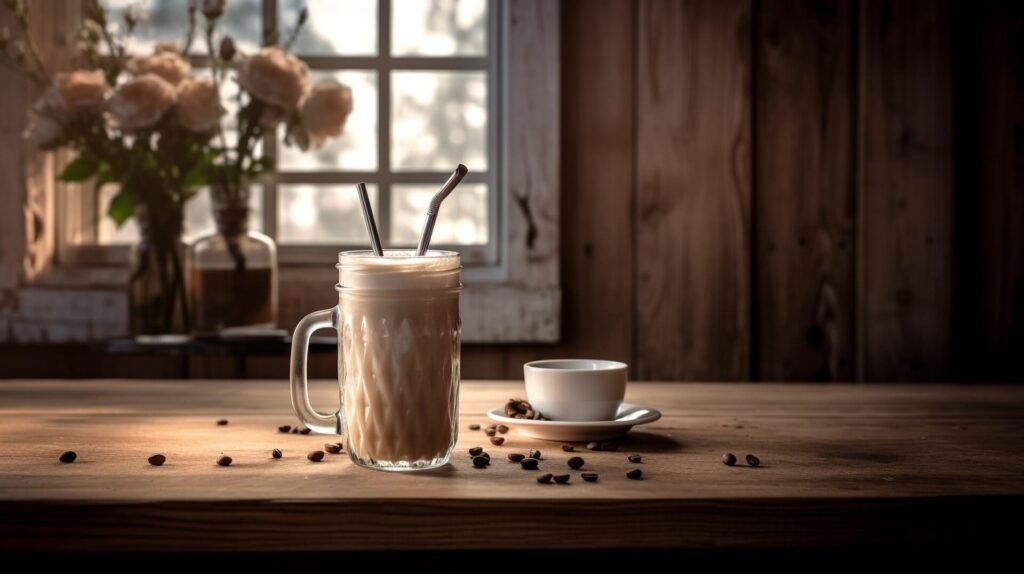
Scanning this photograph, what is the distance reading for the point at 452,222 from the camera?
8.72 ft

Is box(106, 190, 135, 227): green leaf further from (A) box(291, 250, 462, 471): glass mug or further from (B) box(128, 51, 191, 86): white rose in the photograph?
(A) box(291, 250, 462, 471): glass mug

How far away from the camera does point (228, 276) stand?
7.06 feet

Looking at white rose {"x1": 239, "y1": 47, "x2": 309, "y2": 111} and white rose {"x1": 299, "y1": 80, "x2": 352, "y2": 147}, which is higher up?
white rose {"x1": 239, "y1": 47, "x2": 309, "y2": 111}

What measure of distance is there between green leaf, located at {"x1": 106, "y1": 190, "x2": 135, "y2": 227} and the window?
1.33ft

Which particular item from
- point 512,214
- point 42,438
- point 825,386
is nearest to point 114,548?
point 42,438

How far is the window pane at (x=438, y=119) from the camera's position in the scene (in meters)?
2.65

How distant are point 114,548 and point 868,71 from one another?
217 cm

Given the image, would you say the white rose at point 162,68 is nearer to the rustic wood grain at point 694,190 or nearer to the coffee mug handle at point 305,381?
the rustic wood grain at point 694,190

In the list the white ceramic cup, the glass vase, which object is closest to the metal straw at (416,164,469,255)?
the white ceramic cup

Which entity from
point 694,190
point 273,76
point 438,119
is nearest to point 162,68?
point 273,76

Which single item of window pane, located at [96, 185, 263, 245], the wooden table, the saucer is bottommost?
the wooden table

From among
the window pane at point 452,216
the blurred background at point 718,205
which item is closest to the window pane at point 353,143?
the window pane at point 452,216

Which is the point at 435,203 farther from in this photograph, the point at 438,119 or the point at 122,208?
the point at 438,119

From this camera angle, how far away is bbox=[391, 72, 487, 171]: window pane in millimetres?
2650
